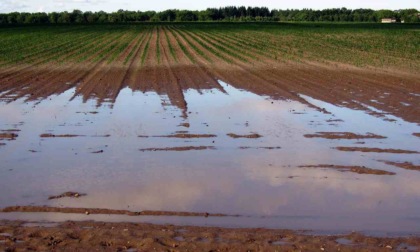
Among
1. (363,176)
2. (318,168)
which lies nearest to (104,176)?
(318,168)

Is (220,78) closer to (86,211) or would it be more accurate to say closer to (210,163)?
(210,163)

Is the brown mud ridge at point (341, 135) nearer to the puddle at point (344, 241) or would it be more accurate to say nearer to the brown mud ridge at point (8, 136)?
the puddle at point (344, 241)

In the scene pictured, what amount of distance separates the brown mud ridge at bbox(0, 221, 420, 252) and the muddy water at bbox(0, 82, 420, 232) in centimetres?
47

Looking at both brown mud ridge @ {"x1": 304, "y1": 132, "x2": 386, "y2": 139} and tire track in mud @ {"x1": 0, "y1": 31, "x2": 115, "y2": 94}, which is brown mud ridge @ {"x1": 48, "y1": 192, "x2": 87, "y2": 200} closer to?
brown mud ridge @ {"x1": 304, "y1": 132, "x2": 386, "y2": 139}

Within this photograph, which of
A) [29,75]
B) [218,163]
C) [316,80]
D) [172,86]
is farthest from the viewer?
[29,75]

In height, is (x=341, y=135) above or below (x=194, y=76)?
above

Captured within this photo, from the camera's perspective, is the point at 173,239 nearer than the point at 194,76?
Yes

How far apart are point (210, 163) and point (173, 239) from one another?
3794mm

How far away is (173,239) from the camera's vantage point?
6.73 meters

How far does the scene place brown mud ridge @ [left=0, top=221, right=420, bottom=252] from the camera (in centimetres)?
648

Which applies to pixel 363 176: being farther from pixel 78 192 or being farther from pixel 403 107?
pixel 403 107

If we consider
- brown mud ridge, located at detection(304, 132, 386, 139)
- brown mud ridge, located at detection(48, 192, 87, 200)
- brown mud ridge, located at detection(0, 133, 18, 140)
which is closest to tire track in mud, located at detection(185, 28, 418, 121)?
brown mud ridge, located at detection(304, 132, 386, 139)

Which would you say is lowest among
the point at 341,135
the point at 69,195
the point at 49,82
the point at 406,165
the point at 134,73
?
the point at 134,73

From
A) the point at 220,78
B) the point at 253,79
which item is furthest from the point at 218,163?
the point at 220,78
